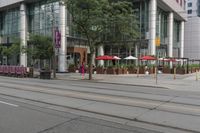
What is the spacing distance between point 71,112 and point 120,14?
1937 cm

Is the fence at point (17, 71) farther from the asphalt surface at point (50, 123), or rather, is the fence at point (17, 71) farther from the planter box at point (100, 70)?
the asphalt surface at point (50, 123)

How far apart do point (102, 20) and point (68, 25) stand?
765 inches

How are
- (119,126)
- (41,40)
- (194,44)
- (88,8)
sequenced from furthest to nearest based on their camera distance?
(194,44) < (41,40) < (88,8) < (119,126)

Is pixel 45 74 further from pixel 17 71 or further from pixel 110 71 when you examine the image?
pixel 110 71

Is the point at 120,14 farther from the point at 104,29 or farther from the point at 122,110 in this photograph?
the point at 122,110

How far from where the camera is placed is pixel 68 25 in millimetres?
46094

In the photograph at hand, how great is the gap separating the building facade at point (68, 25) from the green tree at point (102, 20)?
54.0 feet

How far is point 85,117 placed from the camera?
934 centimetres

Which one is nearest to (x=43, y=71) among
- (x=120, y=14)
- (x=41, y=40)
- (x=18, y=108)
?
(x=41, y=40)

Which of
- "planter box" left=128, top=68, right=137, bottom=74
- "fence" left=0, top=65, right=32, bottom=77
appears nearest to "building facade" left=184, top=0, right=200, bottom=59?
"planter box" left=128, top=68, right=137, bottom=74

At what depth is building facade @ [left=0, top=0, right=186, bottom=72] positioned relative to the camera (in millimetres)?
48031

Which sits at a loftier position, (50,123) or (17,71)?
(17,71)

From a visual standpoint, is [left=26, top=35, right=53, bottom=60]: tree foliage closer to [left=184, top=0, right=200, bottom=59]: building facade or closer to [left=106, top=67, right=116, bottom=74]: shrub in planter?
[left=106, top=67, right=116, bottom=74]: shrub in planter

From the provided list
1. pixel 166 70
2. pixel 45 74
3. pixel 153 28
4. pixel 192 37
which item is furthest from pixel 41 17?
pixel 192 37
